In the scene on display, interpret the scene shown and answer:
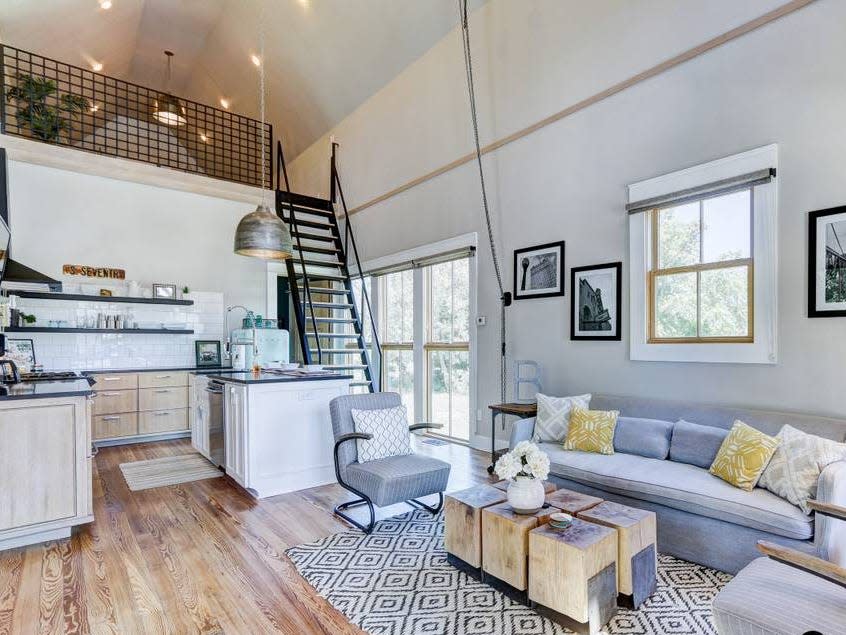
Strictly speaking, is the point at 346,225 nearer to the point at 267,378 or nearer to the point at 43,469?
the point at 267,378

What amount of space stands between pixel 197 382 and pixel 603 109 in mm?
4877

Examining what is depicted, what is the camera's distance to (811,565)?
1486 millimetres

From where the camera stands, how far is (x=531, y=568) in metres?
2.19

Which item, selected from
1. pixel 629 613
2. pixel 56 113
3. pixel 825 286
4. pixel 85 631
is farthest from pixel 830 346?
pixel 56 113

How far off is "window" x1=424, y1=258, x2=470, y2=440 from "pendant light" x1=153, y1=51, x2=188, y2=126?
15.7 feet

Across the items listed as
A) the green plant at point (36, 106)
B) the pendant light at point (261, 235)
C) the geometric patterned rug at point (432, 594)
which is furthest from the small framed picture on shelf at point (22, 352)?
the geometric patterned rug at point (432, 594)

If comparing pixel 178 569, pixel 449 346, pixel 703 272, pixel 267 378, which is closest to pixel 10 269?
pixel 267 378

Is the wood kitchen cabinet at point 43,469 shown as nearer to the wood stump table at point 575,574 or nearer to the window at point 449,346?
the wood stump table at point 575,574

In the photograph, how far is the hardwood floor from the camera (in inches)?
85.3

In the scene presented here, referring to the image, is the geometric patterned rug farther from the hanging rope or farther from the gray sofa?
the hanging rope

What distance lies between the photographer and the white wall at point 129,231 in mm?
5742

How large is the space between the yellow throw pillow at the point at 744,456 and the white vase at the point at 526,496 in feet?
3.87

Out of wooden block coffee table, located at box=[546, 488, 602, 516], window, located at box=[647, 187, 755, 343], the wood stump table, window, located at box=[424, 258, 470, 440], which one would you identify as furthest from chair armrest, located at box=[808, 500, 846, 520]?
window, located at box=[424, 258, 470, 440]

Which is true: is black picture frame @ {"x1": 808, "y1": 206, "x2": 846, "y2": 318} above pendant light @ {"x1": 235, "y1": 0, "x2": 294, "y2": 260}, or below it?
below
